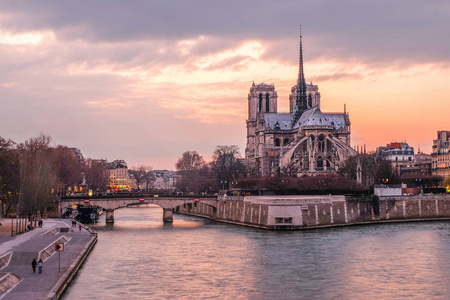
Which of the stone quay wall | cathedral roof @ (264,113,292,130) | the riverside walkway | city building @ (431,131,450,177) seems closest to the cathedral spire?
cathedral roof @ (264,113,292,130)

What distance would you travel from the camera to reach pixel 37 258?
146 ft

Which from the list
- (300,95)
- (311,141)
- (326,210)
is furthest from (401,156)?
(326,210)

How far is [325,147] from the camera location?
480 feet

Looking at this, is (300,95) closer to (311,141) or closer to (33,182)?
(311,141)

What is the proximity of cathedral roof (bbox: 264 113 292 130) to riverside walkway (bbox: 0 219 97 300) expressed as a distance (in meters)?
107

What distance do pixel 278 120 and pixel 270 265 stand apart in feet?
402

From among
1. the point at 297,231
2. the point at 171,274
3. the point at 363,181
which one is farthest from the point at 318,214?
the point at 363,181

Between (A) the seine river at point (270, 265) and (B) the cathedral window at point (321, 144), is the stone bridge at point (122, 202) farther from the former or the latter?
(B) the cathedral window at point (321, 144)

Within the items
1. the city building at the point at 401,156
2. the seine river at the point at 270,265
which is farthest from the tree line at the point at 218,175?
the seine river at the point at 270,265

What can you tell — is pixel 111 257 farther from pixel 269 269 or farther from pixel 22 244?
pixel 269 269

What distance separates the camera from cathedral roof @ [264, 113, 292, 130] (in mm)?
168500

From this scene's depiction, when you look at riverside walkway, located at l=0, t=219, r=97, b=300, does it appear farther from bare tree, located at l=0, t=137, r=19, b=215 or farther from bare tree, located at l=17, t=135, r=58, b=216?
bare tree, located at l=0, t=137, r=19, b=215

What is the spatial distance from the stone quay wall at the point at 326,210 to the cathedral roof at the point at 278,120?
77.0 m

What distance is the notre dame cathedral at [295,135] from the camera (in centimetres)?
14300
